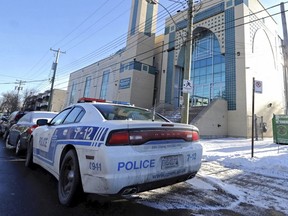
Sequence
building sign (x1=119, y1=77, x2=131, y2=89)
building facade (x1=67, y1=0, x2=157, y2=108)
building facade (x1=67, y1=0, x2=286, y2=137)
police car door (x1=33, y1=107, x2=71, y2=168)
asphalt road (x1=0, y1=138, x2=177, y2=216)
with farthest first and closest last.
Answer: building sign (x1=119, y1=77, x2=131, y2=89) < building facade (x1=67, y1=0, x2=157, y2=108) < building facade (x1=67, y1=0, x2=286, y2=137) < police car door (x1=33, y1=107, x2=71, y2=168) < asphalt road (x1=0, y1=138, x2=177, y2=216)

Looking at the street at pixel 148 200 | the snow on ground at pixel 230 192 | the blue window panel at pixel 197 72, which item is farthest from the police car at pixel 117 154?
the blue window panel at pixel 197 72

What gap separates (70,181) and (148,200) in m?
1.30

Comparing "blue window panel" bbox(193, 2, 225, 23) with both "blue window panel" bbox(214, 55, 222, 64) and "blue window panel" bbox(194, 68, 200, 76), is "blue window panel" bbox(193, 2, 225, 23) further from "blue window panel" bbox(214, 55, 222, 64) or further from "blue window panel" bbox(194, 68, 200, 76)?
"blue window panel" bbox(194, 68, 200, 76)

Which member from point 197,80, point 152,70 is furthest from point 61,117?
point 152,70

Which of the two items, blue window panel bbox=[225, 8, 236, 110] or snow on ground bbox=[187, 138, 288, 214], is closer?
snow on ground bbox=[187, 138, 288, 214]

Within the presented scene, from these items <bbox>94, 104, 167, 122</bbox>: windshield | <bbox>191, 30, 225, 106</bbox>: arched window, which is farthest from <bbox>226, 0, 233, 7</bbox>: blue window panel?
<bbox>94, 104, 167, 122</bbox>: windshield

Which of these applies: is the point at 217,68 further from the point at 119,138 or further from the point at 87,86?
the point at 87,86

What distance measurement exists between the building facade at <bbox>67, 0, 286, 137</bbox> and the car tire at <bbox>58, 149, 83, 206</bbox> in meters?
12.6

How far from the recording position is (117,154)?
3129 millimetres

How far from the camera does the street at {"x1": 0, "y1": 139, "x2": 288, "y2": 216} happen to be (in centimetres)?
350

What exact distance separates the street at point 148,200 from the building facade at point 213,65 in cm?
1160

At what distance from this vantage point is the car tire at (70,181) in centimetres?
350

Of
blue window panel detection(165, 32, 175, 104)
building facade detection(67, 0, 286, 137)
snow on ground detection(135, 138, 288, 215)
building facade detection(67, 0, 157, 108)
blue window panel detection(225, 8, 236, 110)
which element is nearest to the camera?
snow on ground detection(135, 138, 288, 215)

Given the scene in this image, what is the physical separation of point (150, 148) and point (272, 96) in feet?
84.9
